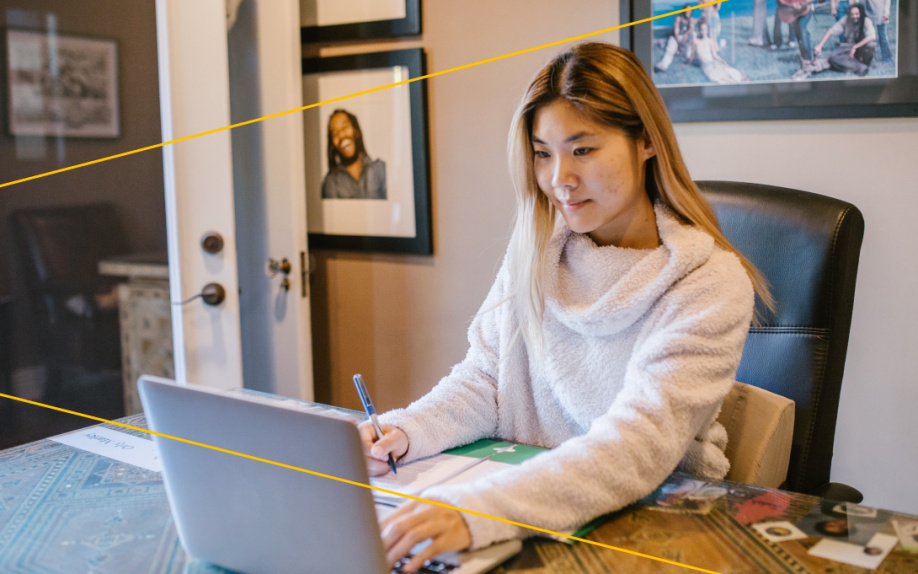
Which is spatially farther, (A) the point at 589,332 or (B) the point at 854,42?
(B) the point at 854,42

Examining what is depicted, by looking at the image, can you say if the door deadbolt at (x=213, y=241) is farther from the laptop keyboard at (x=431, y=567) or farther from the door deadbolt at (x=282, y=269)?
the laptop keyboard at (x=431, y=567)

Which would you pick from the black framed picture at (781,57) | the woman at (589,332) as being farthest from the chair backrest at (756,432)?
the black framed picture at (781,57)

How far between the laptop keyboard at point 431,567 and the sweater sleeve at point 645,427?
29mm

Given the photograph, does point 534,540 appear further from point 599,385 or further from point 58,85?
point 58,85

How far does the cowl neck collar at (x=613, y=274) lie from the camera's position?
2.62 feet

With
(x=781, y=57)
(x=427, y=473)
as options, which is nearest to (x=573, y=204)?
(x=427, y=473)

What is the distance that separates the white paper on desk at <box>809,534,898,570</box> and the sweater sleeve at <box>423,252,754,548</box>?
0.46 ft

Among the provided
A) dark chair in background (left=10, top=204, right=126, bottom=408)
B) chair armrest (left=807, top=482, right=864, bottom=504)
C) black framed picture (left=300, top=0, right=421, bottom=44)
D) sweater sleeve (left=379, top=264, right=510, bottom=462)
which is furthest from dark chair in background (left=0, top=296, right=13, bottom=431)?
chair armrest (left=807, top=482, right=864, bottom=504)

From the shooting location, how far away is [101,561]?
Answer: 639mm

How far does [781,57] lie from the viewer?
134 cm

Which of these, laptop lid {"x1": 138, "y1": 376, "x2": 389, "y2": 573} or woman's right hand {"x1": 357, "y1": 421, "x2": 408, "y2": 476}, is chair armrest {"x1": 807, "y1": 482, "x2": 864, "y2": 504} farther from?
laptop lid {"x1": 138, "y1": 376, "x2": 389, "y2": 573}

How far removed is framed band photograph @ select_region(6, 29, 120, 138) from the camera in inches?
64.0

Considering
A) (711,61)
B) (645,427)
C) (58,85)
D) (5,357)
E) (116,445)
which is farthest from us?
(5,357)

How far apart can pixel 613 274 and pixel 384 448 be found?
0.30m
